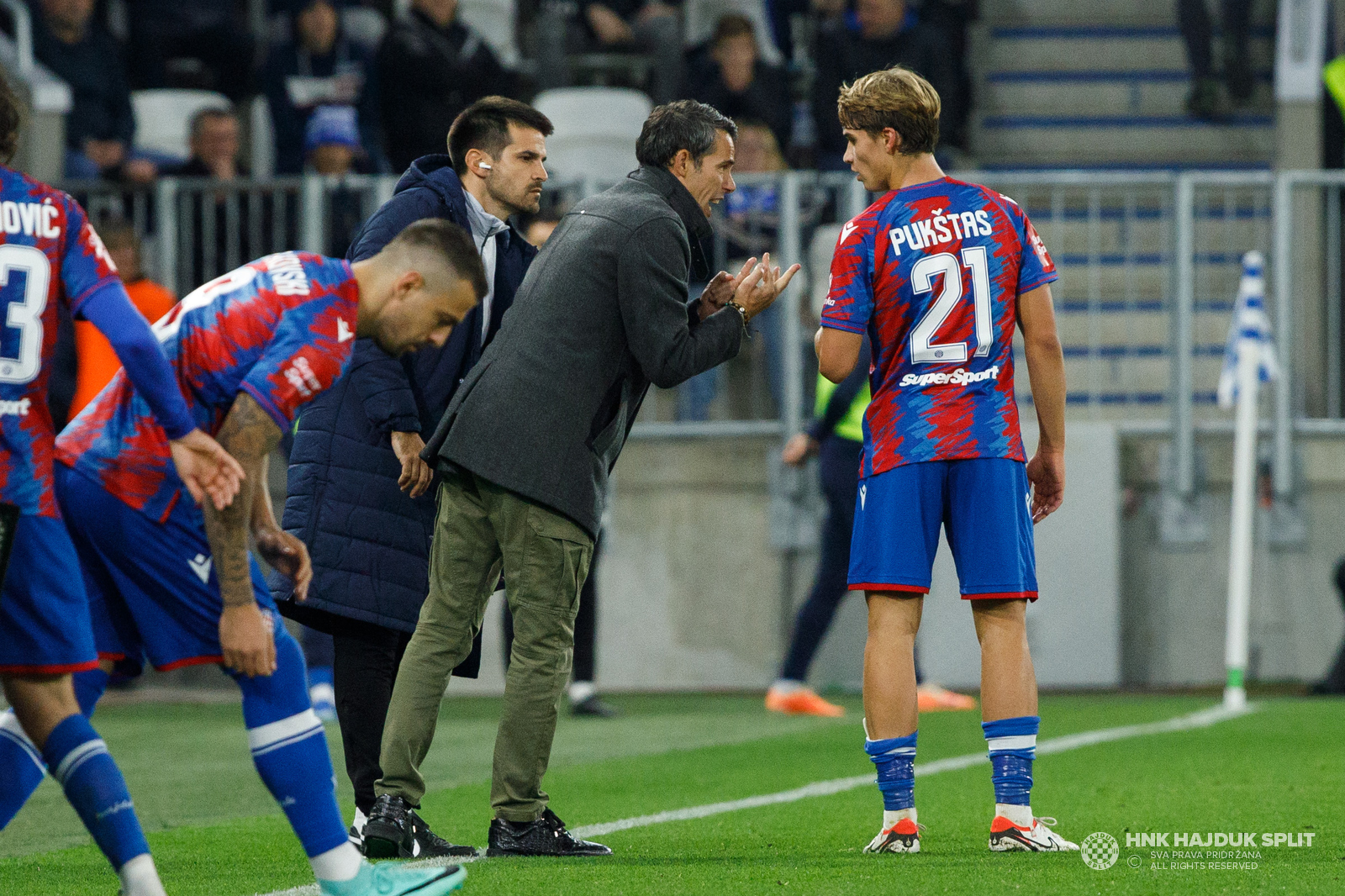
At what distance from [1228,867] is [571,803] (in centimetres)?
243

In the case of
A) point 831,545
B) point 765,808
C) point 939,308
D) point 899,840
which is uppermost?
point 939,308

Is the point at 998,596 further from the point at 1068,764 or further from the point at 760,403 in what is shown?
the point at 760,403

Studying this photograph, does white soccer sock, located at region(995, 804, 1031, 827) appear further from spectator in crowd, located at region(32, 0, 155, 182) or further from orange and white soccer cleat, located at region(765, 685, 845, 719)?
spectator in crowd, located at region(32, 0, 155, 182)

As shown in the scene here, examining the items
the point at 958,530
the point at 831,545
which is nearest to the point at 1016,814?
the point at 958,530

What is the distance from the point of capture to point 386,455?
5410 millimetres

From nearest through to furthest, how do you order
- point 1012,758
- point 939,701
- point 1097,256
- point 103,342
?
1. point 1012,758
2. point 103,342
3. point 939,701
4. point 1097,256

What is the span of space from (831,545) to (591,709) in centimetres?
148

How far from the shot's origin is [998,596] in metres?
5.00

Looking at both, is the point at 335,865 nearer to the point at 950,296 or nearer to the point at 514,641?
the point at 514,641

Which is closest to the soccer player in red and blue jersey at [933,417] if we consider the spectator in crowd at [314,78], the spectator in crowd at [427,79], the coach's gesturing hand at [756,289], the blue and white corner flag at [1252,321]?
the coach's gesturing hand at [756,289]

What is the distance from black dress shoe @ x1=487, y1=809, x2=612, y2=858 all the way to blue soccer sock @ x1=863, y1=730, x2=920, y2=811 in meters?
0.72

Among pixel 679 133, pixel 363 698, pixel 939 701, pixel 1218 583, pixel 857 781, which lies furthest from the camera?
pixel 1218 583

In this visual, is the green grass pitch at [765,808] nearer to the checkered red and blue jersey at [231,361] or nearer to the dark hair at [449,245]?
the checkered red and blue jersey at [231,361]

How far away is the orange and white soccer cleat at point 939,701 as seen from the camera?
10.4 meters
